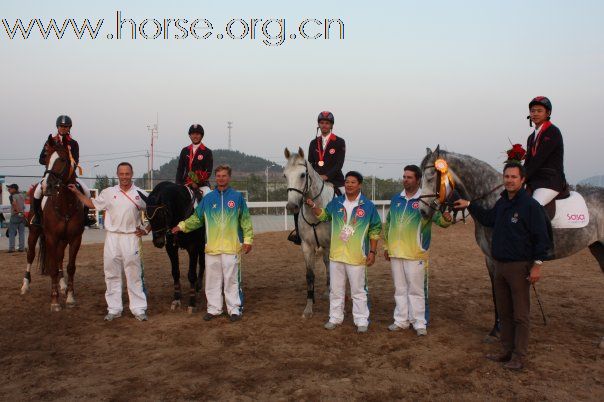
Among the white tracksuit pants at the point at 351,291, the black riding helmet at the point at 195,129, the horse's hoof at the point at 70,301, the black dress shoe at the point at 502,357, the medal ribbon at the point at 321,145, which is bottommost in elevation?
the horse's hoof at the point at 70,301

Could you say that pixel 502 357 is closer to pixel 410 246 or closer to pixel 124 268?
pixel 410 246

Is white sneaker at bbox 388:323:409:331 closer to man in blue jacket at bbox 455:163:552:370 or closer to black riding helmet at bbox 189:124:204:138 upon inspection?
man in blue jacket at bbox 455:163:552:370

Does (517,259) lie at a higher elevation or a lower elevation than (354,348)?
higher

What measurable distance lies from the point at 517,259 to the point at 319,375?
7.10ft

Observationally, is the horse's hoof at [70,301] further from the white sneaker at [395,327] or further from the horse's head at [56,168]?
the white sneaker at [395,327]

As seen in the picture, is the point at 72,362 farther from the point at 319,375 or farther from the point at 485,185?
the point at 485,185

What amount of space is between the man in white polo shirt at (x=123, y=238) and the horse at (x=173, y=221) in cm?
23

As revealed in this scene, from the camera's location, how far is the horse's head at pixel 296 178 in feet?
18.6

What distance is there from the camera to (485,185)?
5.12m

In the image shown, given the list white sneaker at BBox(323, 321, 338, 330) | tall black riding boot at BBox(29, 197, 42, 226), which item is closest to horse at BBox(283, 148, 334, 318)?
white sneaker at BBox(323, 321, 338, 330)

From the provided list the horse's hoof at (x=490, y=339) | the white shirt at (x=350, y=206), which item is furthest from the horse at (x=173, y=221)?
the horse's hoof at (x=490, y=339)

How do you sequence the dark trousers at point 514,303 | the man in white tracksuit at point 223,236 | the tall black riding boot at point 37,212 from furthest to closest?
1. the tall black riding boot at point 37,212
2. the man in white tracksuit at point 223,236
3. the dark trousers at point 514,303

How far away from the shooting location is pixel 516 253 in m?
4.25

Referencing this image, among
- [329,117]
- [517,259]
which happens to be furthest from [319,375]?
[329,117]
